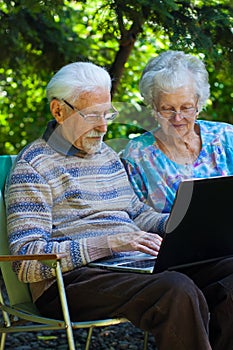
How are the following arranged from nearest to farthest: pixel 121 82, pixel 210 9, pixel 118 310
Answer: pixel 118 310
pixel 210 9
pixel 121 82

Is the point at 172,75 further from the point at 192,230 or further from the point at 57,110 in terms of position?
the point at 192,230

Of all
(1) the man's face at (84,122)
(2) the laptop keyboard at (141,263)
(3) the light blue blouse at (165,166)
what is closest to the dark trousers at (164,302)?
(2) the laptop keyboard at (141,263)

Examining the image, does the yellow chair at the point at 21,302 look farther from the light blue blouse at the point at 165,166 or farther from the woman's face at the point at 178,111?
the woman's face at the point at 178,111

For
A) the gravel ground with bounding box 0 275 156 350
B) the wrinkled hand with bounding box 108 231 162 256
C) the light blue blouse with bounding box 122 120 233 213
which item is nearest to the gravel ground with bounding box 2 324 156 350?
the gravel ground with bounding box 0 275 156 350

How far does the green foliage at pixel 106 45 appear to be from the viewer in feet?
12.2

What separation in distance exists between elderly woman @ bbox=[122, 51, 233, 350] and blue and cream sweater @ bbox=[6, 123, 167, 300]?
0.43 feet

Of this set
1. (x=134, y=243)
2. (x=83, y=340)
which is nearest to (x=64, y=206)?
(x=134, y=243)

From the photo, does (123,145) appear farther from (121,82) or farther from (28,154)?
(121,82)

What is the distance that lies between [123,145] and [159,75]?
1.28 ft

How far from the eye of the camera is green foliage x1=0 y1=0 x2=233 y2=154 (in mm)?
3730

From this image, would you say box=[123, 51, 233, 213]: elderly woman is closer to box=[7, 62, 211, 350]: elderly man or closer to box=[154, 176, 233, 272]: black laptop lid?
box=[7, 62, 211, 350]: elderly man

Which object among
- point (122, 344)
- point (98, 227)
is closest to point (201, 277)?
point (98, 227)

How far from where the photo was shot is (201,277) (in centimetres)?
Result: 301

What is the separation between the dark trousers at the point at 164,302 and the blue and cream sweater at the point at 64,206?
0.31ft
